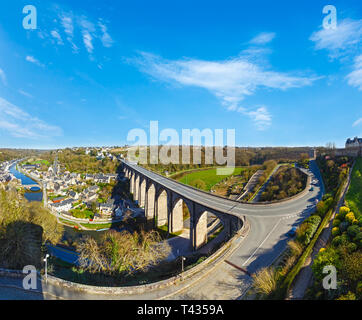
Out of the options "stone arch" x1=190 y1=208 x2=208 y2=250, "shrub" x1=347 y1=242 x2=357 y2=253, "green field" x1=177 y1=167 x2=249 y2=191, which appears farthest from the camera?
"green field" x1=177 y1=167 x2=249 y2=191

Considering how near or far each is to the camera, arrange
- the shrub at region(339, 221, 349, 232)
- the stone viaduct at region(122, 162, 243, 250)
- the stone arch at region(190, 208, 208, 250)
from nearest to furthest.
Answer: the shrub at region(339, 221, 349, 232) < the stone viaduct at region(122, 162, 243, 250) < the stone arch at region(190, 208, 208, 250)

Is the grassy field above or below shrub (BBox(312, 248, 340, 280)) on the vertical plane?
above

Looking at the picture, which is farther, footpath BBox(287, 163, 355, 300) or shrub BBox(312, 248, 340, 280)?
footpath BBox(287, 163, 355, 300)

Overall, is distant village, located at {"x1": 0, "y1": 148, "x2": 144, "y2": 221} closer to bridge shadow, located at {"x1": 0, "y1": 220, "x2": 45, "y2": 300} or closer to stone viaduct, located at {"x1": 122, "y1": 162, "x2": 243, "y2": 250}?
stone viaduct, located at {"x1": 122, "y1": 162, "x2": 243, "y2": 250}

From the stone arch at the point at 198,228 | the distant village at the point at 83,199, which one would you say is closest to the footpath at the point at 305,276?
the stone arch at the point at 198,228

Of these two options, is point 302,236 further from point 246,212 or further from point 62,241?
point 62,241

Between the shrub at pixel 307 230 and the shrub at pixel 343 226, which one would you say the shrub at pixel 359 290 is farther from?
the shrub at pixel 343 226

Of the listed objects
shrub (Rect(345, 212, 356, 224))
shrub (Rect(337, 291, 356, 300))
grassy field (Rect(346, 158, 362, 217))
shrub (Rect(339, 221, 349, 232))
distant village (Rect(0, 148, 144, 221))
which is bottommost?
distant village (Rect(0, 148, 144, 221))

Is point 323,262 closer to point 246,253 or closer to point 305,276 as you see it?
point 305,276

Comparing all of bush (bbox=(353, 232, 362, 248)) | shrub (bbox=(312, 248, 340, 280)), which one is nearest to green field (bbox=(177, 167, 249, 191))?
bush (bbox=(353, 232, 362, 248))
